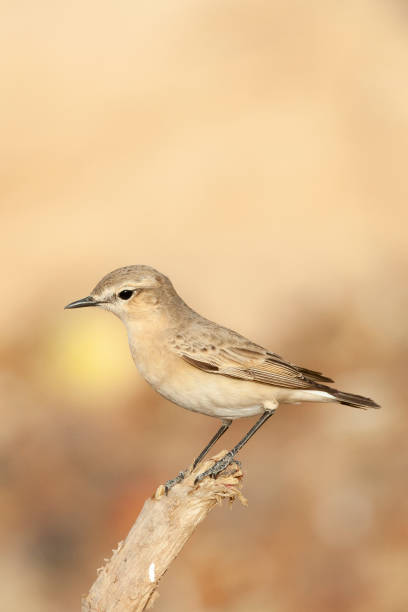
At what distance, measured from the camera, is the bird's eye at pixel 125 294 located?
7547 mm

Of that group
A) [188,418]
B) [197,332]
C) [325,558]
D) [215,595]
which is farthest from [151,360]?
[188,418]

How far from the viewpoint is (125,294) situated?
760cm

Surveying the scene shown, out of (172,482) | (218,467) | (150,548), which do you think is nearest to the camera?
(150,548)

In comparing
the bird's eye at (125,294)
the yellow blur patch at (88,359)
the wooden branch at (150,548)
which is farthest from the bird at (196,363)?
the yellow blur patch at (88,359)

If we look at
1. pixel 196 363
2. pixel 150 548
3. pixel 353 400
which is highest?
pixel 353 400

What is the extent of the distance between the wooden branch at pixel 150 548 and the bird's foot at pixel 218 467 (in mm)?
125

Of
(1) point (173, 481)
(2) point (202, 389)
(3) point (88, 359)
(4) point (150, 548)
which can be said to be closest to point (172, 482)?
(1) point (173, 481)

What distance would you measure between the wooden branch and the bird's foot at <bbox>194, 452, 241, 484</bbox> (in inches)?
4.9

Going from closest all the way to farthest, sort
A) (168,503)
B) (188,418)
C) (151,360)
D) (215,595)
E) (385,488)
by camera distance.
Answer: (168,503), (151,360), (215,595), (385,488), (188,418)

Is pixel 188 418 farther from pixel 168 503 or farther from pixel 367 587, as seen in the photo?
pixel 168 503

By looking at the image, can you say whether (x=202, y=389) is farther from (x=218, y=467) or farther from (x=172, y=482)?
(x=172, y=482)

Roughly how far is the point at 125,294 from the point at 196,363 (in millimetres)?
917

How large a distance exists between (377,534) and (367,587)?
1.42 m

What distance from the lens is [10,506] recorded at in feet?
60.0
